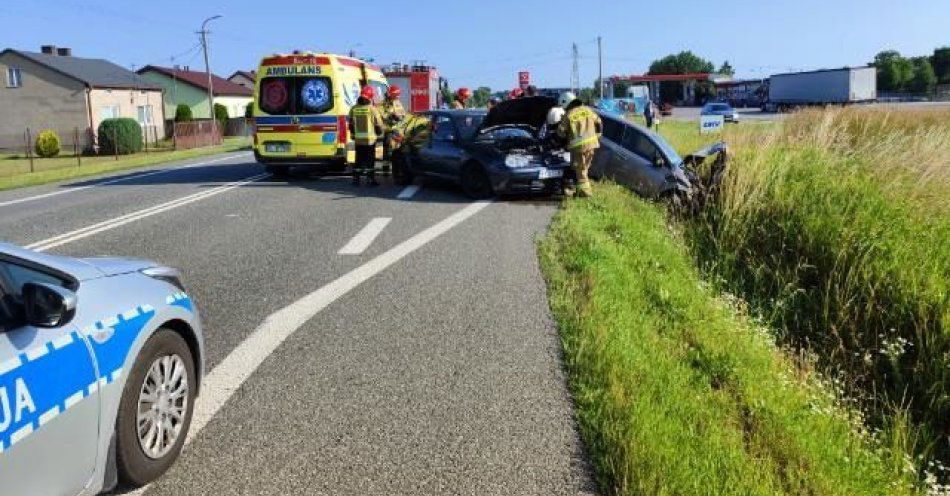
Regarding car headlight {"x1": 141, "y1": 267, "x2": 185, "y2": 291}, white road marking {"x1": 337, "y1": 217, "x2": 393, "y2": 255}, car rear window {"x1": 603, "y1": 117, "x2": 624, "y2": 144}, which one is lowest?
white road marking {"x1": 337, "y1": 217, "x2": 393, "y2": 255}

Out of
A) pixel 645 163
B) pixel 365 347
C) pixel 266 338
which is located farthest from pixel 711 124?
pixel 266 338

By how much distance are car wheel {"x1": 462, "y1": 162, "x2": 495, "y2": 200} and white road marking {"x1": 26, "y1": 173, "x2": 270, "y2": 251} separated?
4.49 m

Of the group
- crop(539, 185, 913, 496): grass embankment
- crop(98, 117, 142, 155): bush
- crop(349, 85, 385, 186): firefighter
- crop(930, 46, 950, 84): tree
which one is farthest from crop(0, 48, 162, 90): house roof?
crop(930, 46, 950, 84): tree

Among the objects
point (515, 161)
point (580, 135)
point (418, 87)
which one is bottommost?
point (515, 161)

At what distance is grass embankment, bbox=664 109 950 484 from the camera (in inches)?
262

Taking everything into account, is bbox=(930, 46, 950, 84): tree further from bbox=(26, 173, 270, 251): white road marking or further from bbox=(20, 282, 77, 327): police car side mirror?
bbox=(20, 282, 77, 327): police car side mirror

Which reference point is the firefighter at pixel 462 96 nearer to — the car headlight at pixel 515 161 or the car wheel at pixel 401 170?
the car wheel at pixel 401 170

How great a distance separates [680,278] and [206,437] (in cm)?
554

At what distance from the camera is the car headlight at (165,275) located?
12.4 feet

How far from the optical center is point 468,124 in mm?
13602

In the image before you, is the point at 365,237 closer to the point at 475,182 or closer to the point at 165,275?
the point at 475,182

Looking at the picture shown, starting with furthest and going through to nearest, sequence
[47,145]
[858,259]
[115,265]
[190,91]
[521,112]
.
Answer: [190,91] → [47,145] → [521,112] → [858,259] → [115,265]

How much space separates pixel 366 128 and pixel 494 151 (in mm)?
2817

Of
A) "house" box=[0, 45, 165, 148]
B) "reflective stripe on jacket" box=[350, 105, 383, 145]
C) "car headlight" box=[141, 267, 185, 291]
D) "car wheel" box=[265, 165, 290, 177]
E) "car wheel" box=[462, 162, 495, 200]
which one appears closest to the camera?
"car headlight" box=[141, 267, 185, 291]
